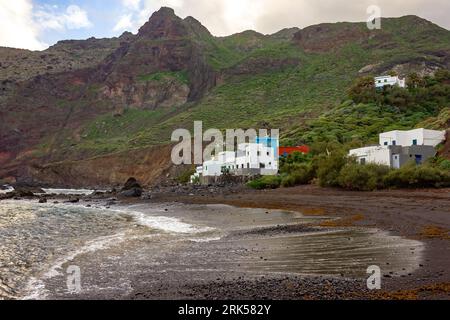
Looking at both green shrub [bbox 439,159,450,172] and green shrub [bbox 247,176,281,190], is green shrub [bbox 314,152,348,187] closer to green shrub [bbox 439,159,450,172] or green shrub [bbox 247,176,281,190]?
green shrub [bbox 439,159,450,172]

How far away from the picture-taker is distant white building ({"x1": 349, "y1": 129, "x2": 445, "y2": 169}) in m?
44.1

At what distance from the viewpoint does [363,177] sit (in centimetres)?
3906

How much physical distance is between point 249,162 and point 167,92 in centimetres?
10996

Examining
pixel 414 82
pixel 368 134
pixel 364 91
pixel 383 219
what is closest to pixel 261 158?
pixel 368 134

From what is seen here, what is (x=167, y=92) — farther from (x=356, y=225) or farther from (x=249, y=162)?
(x=356, y=225)

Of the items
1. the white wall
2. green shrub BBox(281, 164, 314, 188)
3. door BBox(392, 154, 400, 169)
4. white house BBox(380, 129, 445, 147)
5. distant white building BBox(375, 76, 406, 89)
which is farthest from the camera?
distant white building BBox(375, 76, 406, 89)

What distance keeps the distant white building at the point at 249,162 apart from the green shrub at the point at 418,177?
2431 centimetres

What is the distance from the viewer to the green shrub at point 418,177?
1358 inches

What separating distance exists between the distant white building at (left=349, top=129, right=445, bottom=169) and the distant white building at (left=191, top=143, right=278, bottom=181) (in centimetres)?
→ 1549

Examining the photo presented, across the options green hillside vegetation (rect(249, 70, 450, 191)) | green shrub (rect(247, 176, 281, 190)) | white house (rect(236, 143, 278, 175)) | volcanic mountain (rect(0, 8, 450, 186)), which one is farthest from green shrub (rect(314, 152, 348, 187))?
volcanic mountain (rect(0, 8, 450, 186))

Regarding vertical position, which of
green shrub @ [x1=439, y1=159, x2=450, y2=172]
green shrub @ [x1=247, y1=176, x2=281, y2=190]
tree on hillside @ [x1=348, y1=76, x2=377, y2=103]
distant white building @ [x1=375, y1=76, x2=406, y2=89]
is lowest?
green shrub @ [x1=247, y1=176, x2=281, y2=190]

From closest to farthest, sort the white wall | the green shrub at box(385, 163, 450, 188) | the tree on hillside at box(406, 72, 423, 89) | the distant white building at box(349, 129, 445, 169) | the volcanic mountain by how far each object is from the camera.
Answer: the green shrub at box(385, 163, 450, 188), the distant white building at box(349, 129, 445, 169), the white wall, the tree on hillside at box(406, 72, 423, 89), the volcanic mountain

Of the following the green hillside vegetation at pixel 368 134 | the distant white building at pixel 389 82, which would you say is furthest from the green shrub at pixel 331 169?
the distant white building at pixel 389 82
